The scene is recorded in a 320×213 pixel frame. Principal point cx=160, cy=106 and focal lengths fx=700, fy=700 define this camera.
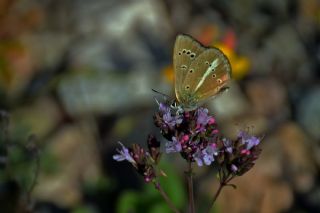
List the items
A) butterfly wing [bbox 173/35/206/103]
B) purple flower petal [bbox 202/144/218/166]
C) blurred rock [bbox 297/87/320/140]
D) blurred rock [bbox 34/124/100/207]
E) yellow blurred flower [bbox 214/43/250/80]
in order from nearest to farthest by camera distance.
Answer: purple flower petal [bbox 202/144/218/166], butterfly wing [bbox 173/35/206/103], blurred rock [bbox 34/124/100/207], yellow blurred flower [bbox 214/43/250/80], blurred rock [bbox 297/87/320/140]

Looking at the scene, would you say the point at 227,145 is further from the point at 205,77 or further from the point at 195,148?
the point at 205,77

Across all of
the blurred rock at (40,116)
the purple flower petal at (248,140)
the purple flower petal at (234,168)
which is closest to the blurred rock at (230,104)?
the blurred rock at (40,116)

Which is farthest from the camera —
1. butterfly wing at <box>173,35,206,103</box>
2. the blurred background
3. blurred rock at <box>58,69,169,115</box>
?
blurred rock at <box>58,69,169,115</box>

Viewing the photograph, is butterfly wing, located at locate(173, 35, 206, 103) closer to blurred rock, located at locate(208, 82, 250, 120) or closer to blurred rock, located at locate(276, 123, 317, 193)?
blurred rock, located at locate(276, 123, 317, 193)

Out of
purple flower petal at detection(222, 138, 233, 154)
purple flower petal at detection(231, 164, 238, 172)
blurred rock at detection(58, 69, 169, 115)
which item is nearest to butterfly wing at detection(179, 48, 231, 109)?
purple flower petal at detection(222, 138, 233, 154)

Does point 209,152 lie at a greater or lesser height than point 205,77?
lesser

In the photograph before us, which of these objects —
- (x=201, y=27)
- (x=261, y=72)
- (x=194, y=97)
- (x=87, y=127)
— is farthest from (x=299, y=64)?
(x=194, y=97)

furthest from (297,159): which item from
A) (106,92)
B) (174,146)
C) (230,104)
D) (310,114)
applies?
(174,146)
